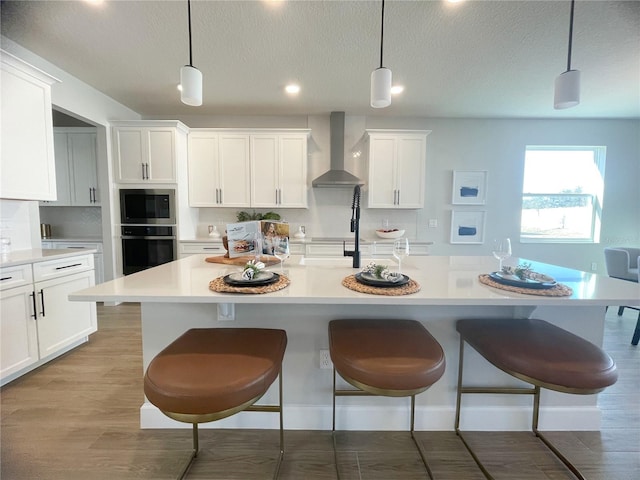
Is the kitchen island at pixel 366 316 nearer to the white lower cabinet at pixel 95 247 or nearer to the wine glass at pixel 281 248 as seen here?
the wine glass at pixel 281 248

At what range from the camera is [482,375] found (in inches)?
62.3

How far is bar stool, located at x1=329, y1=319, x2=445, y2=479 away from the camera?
39.4 inches

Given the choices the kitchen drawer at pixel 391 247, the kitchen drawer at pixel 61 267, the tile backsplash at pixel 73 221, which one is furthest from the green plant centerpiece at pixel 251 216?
the tile backsplash at pixel 73 221

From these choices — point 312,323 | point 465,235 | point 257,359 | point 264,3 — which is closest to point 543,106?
point 465,235

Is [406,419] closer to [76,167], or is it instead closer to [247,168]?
[247,168]

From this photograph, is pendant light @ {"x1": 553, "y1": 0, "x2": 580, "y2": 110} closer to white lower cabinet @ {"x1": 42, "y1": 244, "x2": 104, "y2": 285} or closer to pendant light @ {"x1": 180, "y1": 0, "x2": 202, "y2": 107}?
pendant light @ {"x1": 180, "y1": 0, "x2": 202, "y2": 107}

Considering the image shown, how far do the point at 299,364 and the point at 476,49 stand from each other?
2.94 m

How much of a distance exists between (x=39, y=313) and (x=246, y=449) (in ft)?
6.56

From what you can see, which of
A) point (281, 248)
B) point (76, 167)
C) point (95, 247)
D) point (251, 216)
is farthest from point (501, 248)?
point (76, 167)

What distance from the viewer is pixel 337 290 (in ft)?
3.85

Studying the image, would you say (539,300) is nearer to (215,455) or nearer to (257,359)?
(257,359)

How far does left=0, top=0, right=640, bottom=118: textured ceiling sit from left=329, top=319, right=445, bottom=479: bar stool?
2.18 meters

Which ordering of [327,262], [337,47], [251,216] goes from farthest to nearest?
[251,216] < [337,47] < [327,262]

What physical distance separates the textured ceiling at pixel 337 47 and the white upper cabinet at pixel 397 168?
18.3 inches
